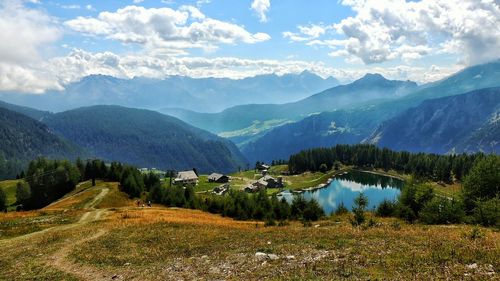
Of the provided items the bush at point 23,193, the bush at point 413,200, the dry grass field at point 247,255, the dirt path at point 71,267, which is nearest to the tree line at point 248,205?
the bush at point 413,200

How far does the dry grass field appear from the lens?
72.4ft

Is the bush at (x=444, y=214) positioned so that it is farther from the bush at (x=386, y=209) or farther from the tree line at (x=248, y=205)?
the tree line at (x=248, y=205)

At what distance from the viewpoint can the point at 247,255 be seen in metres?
29.1

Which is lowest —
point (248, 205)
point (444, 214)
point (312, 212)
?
point (248, 205)

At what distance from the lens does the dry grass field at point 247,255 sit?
2208 centimetres

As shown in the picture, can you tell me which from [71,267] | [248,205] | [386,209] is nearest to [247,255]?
[71,267]

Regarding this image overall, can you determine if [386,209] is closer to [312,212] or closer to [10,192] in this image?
[312,212]

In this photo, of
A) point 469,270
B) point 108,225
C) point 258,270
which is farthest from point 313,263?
point 108,225

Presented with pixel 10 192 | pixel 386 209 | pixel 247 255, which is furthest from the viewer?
pixel 10 192

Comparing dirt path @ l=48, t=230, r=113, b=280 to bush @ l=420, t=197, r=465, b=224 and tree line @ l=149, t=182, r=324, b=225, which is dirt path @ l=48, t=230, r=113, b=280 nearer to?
tree line @ l=149, t=182, r=324, b=225

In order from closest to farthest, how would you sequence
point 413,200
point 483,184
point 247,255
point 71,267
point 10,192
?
point 247,255 < point 71,267 < point 413,200 < point 483,184 < point 10,192

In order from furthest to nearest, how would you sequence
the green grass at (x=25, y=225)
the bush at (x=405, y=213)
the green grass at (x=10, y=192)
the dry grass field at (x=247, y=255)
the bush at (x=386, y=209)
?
1. the green grass at (x=10, y=192)
2. the bush at (x=386, y=209)
3. the bush at (x=405, y=213)
4. the green grass at (x=25, y=225)
5. the dry grass field at (x=247, y=255)

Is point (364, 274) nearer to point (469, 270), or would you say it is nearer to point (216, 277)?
point (469, 270)

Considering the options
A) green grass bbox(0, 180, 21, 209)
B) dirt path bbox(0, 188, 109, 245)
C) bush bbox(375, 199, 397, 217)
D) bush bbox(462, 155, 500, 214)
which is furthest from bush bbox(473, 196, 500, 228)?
green grass bbox(0, 180, 21, 209)
